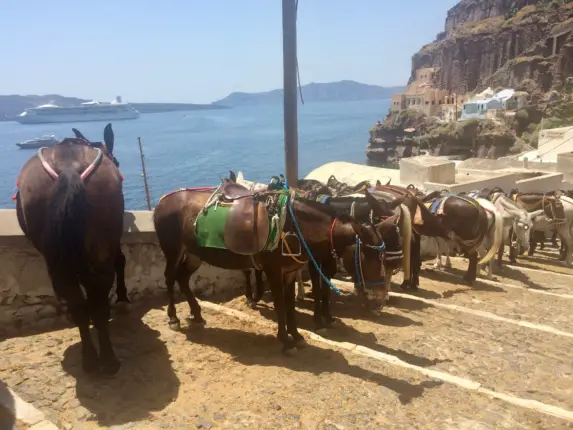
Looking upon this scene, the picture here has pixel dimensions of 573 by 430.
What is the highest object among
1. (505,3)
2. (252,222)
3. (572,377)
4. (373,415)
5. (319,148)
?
(505,3)

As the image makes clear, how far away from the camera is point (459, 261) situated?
514 inches

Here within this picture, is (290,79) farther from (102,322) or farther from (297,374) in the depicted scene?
(102,322)

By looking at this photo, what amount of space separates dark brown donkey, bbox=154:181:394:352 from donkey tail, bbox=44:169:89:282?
1.81m

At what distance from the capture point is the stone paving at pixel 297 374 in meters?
4.27

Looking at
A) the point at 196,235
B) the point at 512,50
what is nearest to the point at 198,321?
the point at 196,235

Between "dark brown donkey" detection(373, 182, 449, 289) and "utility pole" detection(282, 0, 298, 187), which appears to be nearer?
"utility pole" detection(282, 0, 298, 187)

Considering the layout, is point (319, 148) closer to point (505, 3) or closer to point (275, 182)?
point (505, 3)

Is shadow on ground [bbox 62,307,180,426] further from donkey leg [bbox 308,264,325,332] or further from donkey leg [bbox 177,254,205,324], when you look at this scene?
donkey leg [bbox 308,264,325,332]

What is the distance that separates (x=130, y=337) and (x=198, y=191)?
208cm

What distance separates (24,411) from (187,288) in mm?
2753

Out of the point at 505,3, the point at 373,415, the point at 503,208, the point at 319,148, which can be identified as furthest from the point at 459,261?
the point at 505,3

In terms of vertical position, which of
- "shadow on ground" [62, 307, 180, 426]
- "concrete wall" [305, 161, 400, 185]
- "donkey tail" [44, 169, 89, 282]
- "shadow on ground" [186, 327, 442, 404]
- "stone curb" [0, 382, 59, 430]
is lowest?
"concrete wall" [305, 161, 400, 185]

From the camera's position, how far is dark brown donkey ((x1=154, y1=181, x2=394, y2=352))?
570 cm

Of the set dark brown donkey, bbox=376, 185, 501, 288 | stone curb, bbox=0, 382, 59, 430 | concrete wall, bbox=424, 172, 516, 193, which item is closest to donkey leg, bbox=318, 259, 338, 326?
dark brown donkey, bbox=376, 185, 501, 288
